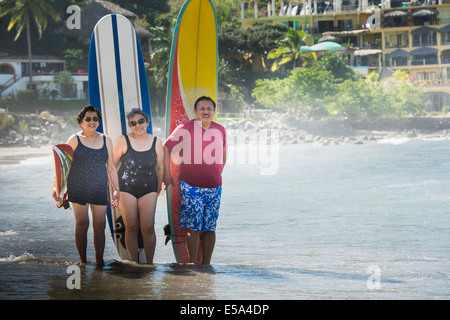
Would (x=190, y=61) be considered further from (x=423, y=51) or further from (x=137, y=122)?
(x=423, y=51)

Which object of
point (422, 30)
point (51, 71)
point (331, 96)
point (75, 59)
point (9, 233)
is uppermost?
point (422, 30)

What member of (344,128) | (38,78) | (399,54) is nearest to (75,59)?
(38,78)

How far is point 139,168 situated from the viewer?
4.56 metres

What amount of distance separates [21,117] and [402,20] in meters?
31.1

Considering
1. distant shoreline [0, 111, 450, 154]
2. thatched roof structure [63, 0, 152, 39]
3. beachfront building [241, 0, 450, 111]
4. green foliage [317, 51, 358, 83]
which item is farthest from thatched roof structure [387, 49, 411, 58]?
thatched roof structure [63, 0, 152, 39]

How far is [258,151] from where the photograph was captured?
29766 mm

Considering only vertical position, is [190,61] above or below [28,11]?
below

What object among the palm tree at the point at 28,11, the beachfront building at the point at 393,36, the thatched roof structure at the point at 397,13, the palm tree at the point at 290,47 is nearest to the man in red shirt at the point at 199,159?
the palm tree at the point at 28,11

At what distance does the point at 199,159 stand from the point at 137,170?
0.44 m

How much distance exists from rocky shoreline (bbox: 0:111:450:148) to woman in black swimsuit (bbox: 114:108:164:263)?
22089 millimetres

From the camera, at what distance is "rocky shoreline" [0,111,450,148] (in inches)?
1095

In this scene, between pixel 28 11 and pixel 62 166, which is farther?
pixel 28 11

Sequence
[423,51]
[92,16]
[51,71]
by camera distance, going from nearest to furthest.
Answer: [51,71]
[92,16]
[423,51]

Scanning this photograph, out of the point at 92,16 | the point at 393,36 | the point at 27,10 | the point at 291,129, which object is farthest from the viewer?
the point at 393,36
